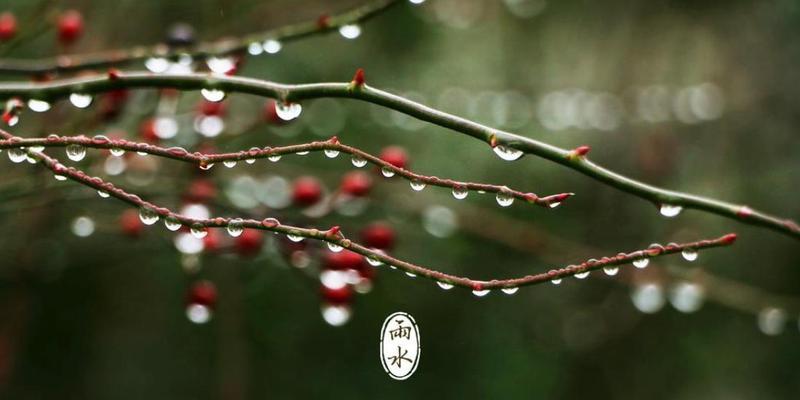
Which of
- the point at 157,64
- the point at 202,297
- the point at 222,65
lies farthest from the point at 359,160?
the point at 202,297

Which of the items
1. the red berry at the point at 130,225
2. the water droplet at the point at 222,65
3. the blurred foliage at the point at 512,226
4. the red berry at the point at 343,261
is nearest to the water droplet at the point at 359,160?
the water droplet at the point at 222,65

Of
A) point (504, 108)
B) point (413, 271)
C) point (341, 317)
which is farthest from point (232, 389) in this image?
point (504, 108)

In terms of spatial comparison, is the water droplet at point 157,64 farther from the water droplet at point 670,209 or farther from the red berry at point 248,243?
the water droplet at point 670,209

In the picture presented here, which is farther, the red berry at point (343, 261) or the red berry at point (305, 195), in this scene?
the red berry at point (305, 195)

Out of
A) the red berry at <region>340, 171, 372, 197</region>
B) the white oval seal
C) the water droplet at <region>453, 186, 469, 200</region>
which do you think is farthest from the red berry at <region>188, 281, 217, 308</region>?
the water droplet at <region>453, 186, 469, 200</region>

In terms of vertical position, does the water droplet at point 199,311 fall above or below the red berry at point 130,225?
below

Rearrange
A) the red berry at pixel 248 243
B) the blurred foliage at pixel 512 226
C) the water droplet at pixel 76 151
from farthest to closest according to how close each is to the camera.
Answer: the blurred foliage at pixel 512 226 → the red berry at pixel 248 243 → the water droplet at pixel 76 151

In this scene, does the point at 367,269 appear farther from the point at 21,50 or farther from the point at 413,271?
the point at 21,50
